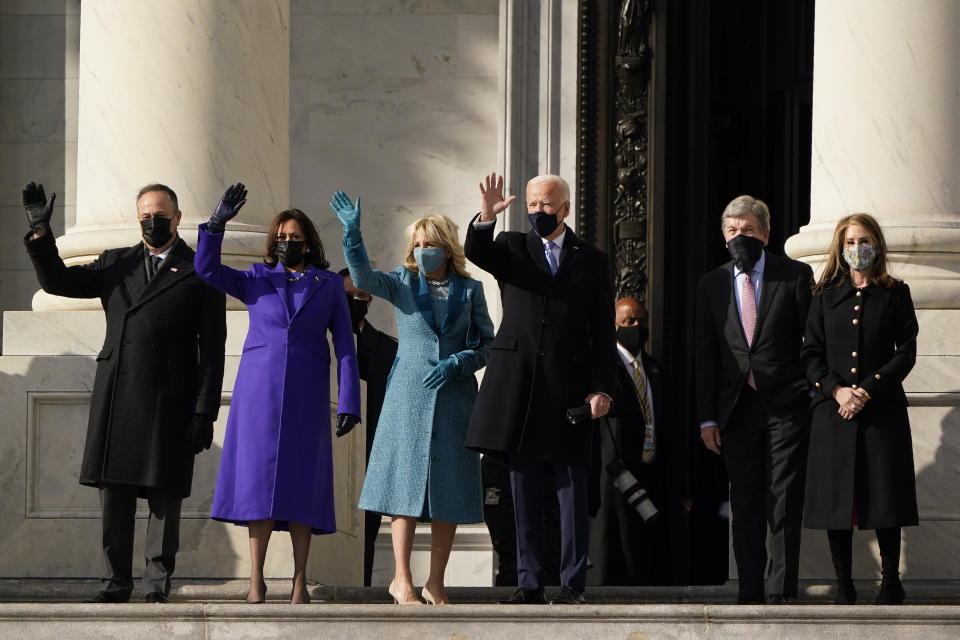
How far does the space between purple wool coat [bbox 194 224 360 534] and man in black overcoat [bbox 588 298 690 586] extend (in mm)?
2722

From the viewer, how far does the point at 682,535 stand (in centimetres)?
1484

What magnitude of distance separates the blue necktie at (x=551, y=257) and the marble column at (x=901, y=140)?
249cm

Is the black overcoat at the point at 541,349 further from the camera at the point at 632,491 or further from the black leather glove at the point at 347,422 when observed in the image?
the camera at the point at 632,491

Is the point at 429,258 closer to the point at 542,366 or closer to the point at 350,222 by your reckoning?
the point at 350,222

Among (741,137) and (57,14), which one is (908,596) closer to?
(741,137)

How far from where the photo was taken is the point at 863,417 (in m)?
10.7

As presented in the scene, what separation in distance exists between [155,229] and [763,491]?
356 cm

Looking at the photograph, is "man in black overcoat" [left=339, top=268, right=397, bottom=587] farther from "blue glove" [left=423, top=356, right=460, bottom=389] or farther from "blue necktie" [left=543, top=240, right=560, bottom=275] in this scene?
"blue necktie" [left=543, top=240, right=560, bottom=275]

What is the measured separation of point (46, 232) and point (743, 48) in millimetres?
8230

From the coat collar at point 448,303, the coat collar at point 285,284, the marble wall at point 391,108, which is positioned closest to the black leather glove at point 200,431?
the coat collar at point 285,284

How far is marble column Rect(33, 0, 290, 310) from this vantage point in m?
12.6

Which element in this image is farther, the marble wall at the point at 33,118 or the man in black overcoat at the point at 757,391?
the marble wall at the point at 33,118

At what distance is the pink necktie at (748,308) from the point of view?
11047 millimetres

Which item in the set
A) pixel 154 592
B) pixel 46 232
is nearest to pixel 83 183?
pixel 46 232
